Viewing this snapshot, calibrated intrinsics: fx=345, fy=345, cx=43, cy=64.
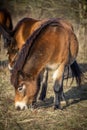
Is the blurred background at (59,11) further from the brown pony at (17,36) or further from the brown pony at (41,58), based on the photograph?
the brown pony at (41,58)

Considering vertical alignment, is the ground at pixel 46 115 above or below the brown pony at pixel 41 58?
below

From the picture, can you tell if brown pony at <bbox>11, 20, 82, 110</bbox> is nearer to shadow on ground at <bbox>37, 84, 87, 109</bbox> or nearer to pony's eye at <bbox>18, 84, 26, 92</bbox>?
pony's eye at <bbox>18, 84, 26, 92</bbox>

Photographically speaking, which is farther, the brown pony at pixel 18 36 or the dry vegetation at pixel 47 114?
the brown pony at pixel 18 36

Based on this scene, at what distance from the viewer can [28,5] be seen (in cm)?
1105

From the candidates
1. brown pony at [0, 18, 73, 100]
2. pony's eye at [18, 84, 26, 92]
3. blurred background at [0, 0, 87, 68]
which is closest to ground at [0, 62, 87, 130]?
pony's eye at [18, 84, 26, 92]

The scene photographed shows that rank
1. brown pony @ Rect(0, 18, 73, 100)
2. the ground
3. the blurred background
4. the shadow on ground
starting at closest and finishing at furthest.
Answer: the ground, the shadow on ground, brown pony @ Rect(0, 18, 73, 100), the blurred background

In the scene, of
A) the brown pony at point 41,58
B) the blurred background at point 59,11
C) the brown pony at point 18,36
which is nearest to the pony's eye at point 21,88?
the brown pony at point 41,58

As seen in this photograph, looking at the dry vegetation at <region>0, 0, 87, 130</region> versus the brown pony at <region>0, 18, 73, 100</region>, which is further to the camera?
the brown pony at <region>0, 18, 73, 100</region>

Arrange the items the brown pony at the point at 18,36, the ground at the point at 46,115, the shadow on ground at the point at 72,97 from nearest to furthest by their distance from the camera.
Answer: the ground at the point at 46,115 → the shadow on ground at the point at 72,97 → the brown pony at the point at 18,36

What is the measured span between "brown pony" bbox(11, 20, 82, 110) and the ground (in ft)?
0.74

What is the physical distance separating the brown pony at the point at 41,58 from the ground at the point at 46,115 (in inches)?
8.8

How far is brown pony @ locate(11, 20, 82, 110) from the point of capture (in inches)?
204

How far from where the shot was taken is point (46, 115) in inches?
216

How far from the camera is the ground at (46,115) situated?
201 inches
